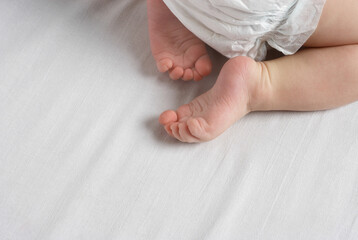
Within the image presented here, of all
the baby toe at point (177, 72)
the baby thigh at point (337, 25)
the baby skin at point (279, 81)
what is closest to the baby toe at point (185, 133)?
the baby skin at point (279, 81)

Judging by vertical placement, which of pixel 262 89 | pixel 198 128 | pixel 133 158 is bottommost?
pixel 133 158

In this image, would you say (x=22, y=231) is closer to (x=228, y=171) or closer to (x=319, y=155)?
(x=228, y=171)

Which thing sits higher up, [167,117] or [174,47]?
[174,47]

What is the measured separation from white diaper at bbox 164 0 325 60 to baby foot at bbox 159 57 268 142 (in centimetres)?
4

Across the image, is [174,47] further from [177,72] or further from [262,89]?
[262,89]

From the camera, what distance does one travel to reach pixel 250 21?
78cm

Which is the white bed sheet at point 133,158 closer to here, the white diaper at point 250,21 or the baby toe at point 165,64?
the baby toe at point 165,64

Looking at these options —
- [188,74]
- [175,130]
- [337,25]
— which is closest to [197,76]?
[188,74]

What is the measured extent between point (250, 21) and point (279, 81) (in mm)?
158

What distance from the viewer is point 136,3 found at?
1.05m

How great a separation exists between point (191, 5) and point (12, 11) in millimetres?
442

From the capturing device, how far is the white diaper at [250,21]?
2.49 ft

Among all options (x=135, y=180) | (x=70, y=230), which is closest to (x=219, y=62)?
(x=135, y=180)

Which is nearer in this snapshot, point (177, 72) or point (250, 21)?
point (250, 21)
